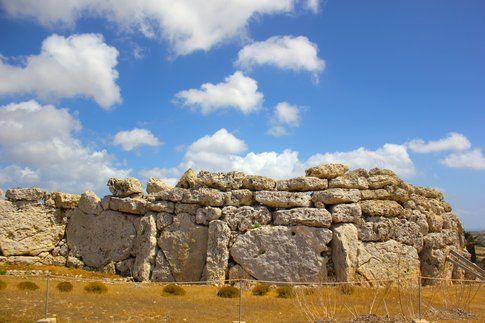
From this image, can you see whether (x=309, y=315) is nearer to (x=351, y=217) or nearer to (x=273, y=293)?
(x=273, y=293)

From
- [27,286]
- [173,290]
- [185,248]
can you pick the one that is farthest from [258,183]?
[27,286]

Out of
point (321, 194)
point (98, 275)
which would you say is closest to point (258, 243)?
point (321, 194)

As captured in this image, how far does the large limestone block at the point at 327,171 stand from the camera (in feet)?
72.7

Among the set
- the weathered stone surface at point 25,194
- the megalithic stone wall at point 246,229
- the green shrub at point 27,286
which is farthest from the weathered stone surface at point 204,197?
the weathered stone surface at point 25,194

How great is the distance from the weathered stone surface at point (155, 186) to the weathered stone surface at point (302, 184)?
6420 mm

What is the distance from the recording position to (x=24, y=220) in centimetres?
2448

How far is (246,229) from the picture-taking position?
Answer: 21.2 meters

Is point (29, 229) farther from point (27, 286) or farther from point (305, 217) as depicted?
point (305, 217)

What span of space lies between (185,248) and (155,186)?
442 centimetres

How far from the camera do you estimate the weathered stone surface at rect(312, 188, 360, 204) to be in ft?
68.6

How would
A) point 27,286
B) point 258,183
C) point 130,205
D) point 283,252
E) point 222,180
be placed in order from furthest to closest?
point 130,205, point 222,180, point 258,183, point 283,252, point 27,286

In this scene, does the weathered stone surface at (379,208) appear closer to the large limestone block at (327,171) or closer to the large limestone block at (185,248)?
the large limestone block at (327,171)

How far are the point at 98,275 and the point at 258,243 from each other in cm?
817

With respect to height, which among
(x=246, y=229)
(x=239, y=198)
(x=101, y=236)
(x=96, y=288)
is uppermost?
(x=239, y=198)
